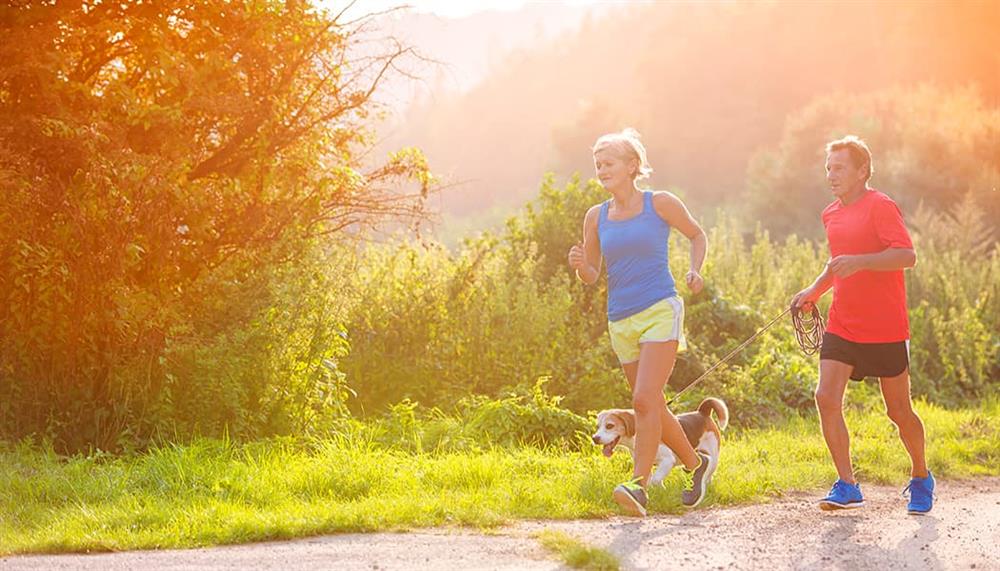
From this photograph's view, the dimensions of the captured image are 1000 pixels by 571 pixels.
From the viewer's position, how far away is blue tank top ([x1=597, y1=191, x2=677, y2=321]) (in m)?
6.98

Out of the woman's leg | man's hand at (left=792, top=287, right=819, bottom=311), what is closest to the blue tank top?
the woman's leg

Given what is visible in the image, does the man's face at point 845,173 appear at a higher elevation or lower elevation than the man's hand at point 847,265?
higher

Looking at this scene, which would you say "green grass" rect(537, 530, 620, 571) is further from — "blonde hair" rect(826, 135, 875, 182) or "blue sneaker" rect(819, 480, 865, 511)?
"blonde hair" rect(826, 135, 875, 182)

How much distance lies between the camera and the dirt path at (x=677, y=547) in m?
5.69

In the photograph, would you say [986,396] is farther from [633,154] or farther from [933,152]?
[933,152]

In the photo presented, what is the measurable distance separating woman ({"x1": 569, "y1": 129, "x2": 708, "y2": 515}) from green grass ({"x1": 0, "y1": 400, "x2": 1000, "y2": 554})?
0.61 metres

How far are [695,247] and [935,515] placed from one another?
2.24 metres

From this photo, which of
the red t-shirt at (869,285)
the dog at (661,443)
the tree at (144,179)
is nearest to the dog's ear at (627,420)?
the dog at (661,443)

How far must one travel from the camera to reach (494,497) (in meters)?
7.30

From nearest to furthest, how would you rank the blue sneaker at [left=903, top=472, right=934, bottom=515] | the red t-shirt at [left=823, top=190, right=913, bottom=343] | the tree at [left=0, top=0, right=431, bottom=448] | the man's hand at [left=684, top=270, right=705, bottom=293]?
the man's hand at [left=684, top=270, right=705, bottom=293] < the red t-shirt at [left=823, top=190, right=913, bottom=343] < the blue sneaker at [left=903, top=472, right=934, bottom=515] < the tree at [left=0, top=0, right=431, bottom=448]

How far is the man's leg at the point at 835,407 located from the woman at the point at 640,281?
91cm

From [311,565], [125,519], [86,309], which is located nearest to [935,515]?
[311,565]

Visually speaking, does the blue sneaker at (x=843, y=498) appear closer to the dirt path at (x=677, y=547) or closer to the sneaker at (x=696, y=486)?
the dirt path at (x=677, y=547)

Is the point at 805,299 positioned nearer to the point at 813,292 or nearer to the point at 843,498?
the point at 813,292
